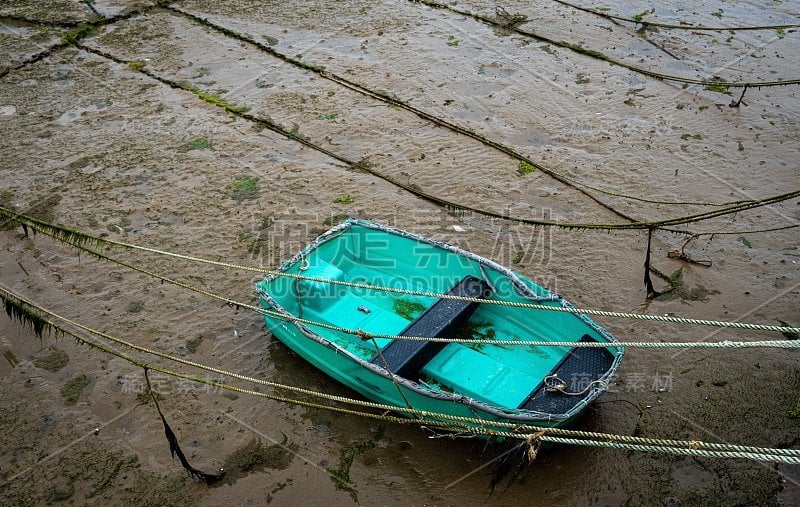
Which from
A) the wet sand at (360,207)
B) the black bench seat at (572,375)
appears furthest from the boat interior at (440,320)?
the wet sand at (360,207)

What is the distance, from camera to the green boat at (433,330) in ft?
16.5

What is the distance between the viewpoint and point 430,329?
5.64 m

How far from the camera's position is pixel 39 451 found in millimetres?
5551

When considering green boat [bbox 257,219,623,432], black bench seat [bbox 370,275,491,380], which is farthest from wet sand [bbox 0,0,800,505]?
black bench seat [bbox 370,275,491,380]

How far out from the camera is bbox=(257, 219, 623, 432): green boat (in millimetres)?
5027

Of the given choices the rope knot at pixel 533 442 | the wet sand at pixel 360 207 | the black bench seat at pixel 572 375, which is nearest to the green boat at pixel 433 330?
the black bench seat at pixel 572 375

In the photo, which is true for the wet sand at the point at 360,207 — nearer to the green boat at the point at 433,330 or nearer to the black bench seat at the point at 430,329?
the green boat at the point at 433,330

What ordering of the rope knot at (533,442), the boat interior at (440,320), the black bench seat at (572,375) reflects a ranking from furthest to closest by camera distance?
1. the boat interior at (440,320)
2. the black bench seat at (572,375)
3. the rope knot at (533,442)

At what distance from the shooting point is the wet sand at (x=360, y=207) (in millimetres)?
5406

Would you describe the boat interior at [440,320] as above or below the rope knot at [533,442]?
below

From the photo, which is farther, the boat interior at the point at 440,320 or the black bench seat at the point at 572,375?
the boat interior at the point at 440,320

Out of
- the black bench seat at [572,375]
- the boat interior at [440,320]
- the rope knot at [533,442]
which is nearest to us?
the rope knot at [533,442]

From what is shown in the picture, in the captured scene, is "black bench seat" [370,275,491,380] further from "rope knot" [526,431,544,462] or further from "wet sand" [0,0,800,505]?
"rope knot" [526,431,544,462]

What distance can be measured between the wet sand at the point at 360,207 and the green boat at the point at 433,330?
1.92 feet
